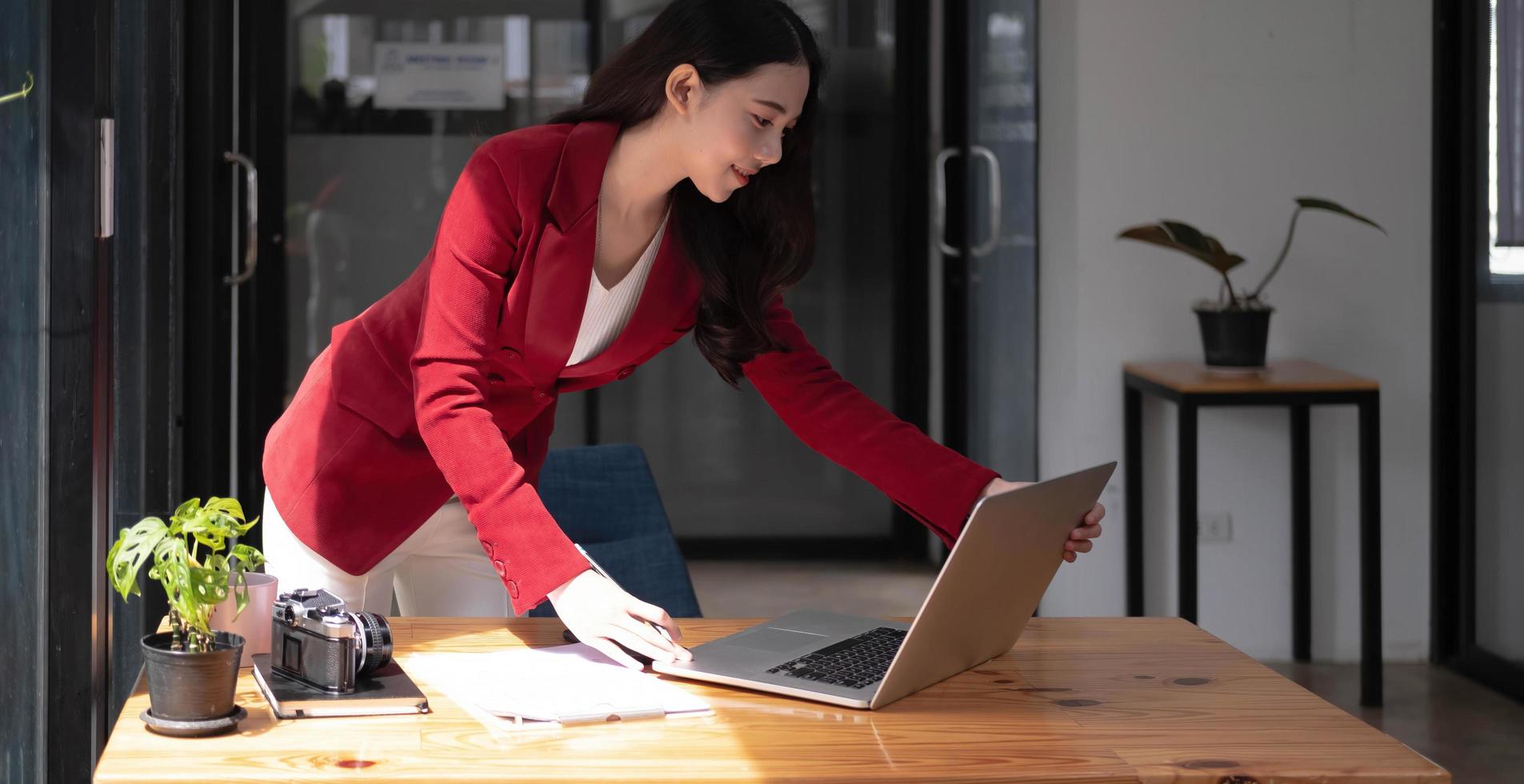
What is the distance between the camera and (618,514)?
264 cm

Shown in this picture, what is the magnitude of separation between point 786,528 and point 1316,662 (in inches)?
75.4

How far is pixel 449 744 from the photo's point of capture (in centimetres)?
125

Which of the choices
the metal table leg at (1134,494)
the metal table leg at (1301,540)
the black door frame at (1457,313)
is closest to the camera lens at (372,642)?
the metal table leg at (1134,494)

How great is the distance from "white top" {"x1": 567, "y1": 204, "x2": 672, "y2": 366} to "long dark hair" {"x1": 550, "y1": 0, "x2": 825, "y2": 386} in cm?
5

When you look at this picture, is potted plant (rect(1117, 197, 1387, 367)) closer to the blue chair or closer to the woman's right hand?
the blue chair

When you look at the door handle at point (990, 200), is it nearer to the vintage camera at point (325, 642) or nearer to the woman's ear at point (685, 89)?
the woman's ear at point (685, 89)

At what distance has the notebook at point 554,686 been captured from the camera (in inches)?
52.4

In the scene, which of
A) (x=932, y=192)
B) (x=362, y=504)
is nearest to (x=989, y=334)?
(x=932, y=192)

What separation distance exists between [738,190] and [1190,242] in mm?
2106

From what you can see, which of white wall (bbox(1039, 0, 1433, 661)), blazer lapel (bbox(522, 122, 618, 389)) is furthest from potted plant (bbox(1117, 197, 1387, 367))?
blazer lapel (bbox(522, 122, 618, 389))

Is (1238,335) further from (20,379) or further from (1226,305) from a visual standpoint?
(20,379)

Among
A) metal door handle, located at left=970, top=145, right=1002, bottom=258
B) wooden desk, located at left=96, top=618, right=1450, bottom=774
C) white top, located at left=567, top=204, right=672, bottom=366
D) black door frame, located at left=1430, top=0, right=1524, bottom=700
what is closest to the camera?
wooden desk, located at left=96, top=618, right=1450, bottom=774

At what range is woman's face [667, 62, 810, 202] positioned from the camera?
1.66m

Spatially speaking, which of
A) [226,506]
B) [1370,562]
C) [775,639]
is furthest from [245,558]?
[1370,562]
